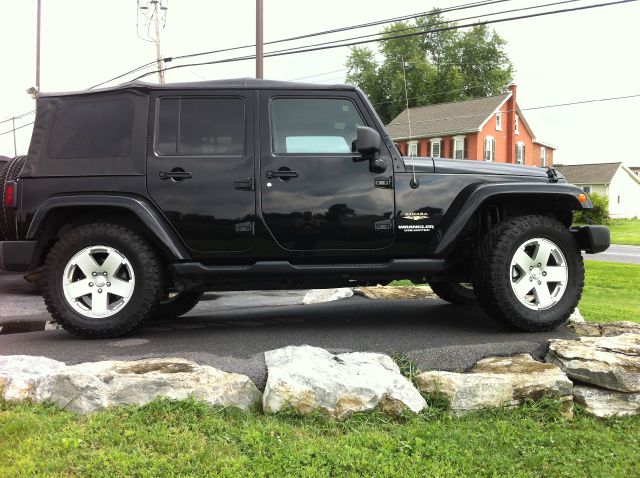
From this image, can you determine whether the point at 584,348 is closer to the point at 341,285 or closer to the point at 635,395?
the point at 635,395

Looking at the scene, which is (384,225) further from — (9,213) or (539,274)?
(9,213)

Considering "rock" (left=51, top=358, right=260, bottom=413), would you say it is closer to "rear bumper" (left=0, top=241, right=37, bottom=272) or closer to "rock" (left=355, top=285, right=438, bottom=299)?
"rear bumper" (left=0, top=241, right=37, bottom=272)

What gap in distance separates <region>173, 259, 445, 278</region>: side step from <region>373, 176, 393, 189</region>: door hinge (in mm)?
566

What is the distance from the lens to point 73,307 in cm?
392

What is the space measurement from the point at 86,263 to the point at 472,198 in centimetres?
285

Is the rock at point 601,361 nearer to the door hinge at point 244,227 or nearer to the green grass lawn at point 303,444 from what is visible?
the green grass lawn at point 303,444

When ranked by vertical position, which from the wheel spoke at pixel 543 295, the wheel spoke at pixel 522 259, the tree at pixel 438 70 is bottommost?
the wheel spoke at pixel 543 295

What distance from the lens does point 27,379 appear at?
3125mm

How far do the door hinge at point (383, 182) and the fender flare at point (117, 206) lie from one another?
1.53 metres

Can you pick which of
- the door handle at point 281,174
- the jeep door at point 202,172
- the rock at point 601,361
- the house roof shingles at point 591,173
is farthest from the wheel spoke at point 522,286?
the house roof shingles at point 591,173

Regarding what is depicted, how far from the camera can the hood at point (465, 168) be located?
4.09 m

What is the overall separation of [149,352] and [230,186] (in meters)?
1.29

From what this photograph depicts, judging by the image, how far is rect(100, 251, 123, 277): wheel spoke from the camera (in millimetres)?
3889

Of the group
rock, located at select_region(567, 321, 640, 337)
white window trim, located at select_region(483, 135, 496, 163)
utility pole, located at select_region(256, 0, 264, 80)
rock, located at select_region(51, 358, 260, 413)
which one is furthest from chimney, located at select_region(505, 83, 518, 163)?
rock, located at select_region(51, 358, 260, 413)
